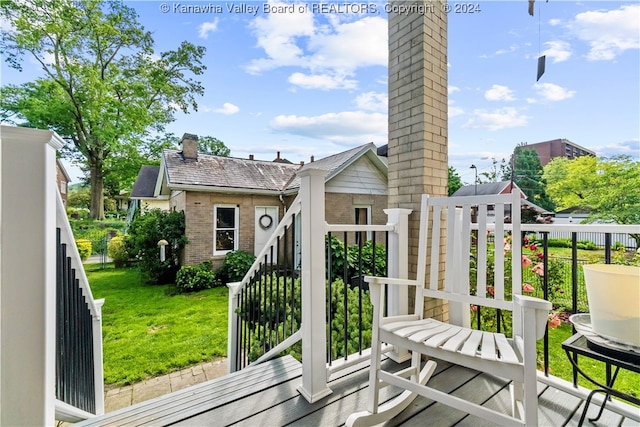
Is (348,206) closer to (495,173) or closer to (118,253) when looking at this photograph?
(118,253)

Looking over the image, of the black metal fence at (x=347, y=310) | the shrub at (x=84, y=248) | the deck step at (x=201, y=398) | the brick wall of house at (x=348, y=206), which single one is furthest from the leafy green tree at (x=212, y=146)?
the deck step at (x=201, y=398)

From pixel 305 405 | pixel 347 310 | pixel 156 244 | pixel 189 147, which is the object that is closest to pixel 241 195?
pixel 189 147

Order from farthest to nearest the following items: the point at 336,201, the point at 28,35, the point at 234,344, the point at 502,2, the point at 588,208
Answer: the point at 588,208 < the point at 28,35 < the point at 336,201 < the point at 234,344 < the point at 502,2

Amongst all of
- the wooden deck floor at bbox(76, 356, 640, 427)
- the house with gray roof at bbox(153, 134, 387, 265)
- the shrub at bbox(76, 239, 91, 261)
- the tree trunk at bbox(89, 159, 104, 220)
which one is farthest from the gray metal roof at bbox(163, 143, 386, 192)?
the tree trunk at bbox(89, 159, 104, 220)

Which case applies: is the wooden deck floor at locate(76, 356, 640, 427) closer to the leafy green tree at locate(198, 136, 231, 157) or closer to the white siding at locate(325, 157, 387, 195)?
the white siding at locate(325, 157, 387, 195)

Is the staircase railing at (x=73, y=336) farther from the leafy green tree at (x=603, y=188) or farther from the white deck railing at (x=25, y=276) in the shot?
the leafy green tree at (x=603, y=188)

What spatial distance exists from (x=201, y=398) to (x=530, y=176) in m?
23.3

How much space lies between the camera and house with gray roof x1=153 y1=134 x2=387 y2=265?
7473 millimetres

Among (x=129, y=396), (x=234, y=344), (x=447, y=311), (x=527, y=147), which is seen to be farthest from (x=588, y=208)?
(x=129, y=396)

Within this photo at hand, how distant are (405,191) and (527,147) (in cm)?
2492

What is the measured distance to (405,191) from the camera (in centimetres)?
204

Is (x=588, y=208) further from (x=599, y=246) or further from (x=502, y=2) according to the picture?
(x=502, y=2)

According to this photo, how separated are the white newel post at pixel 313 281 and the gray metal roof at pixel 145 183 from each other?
13063 millimetres

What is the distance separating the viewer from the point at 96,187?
13242 mm
